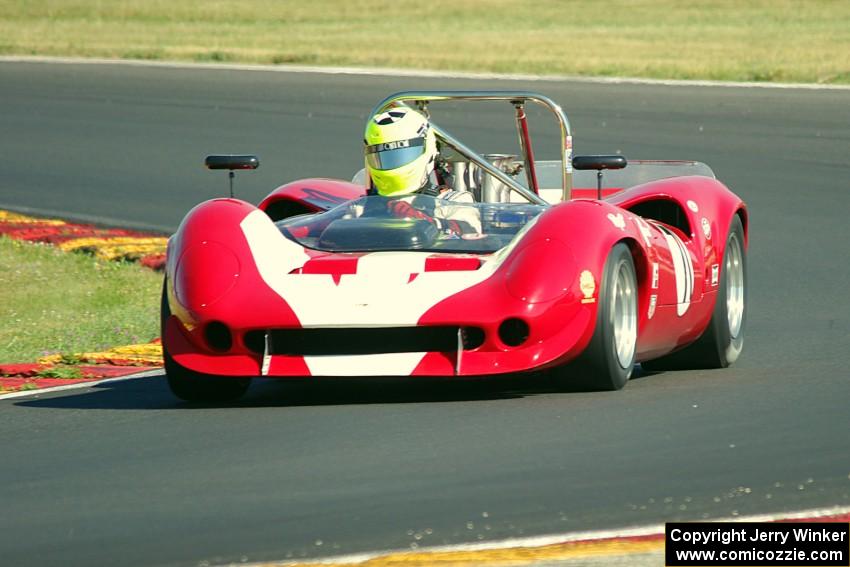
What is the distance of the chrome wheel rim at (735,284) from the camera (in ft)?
29.2

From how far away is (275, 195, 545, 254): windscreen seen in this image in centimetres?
759

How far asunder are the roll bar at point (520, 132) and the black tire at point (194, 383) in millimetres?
1595

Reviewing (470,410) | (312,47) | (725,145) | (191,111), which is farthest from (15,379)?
(312,47)

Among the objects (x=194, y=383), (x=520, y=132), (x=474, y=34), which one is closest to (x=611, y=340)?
(x=194, y=383)

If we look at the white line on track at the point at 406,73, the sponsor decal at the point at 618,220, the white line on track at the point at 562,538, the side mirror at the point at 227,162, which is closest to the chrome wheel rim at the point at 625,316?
the sponsor decal at the point at 618,220

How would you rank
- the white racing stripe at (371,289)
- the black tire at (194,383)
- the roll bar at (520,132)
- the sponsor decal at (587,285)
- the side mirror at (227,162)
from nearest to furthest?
the white racing stripe at (371,289) < the sponsor decal at (587,285) < the black tire at (194,383) < the roll bar at (520,132) < the side mirror at (227,162)

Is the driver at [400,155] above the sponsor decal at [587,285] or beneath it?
above

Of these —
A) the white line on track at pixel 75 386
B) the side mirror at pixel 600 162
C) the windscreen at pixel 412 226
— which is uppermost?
the side mirror at pixel 600 162

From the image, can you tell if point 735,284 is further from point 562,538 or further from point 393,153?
point 562,538

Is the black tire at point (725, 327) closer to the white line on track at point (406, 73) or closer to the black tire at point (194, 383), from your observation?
the black tire at point (194, 383)

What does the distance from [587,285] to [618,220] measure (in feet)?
1.74

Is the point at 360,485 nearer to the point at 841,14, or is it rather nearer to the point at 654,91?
the point at 654,91

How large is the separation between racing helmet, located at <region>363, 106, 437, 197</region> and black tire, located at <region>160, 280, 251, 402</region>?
3.97 ft

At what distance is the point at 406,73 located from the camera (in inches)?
1037
